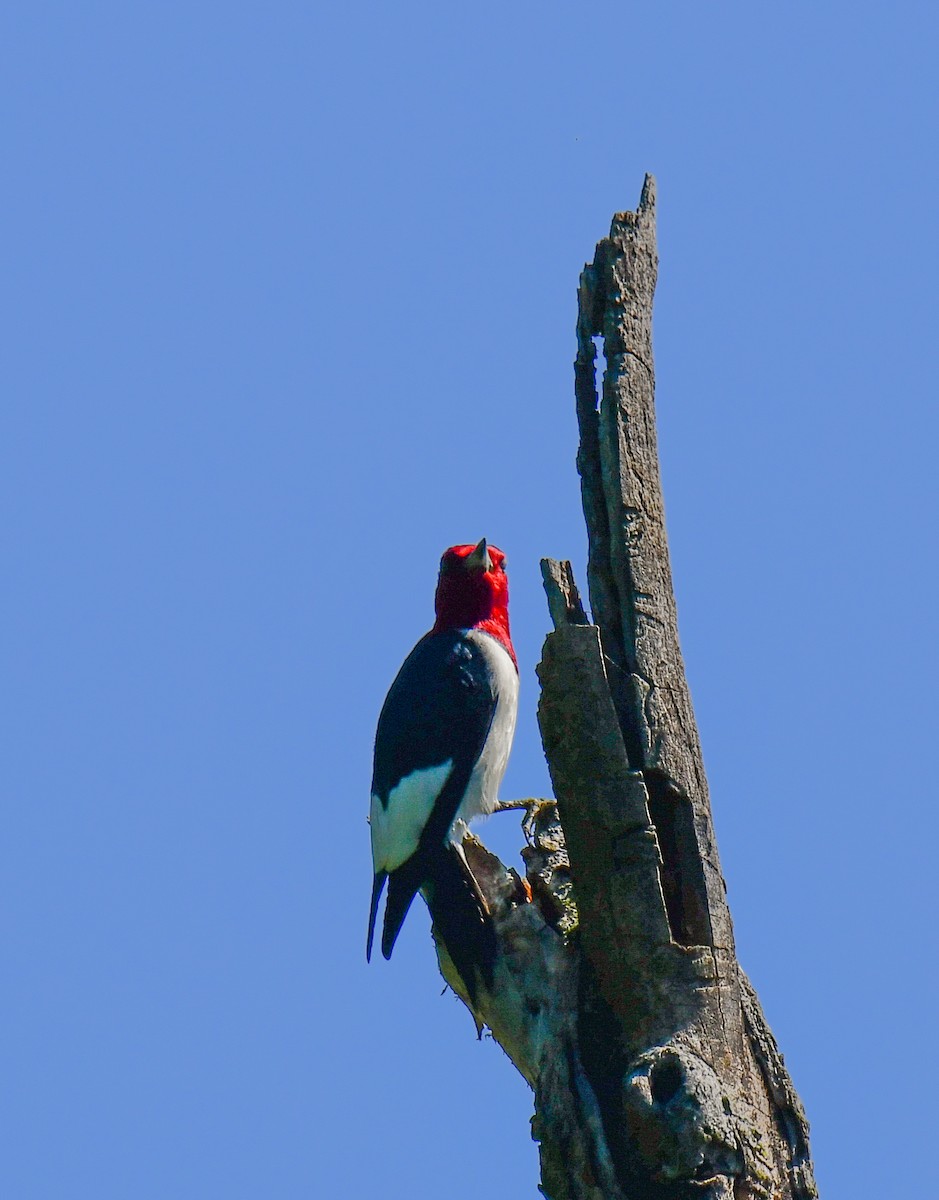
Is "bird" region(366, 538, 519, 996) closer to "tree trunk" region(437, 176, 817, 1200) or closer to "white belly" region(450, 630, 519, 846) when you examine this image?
"white belly" region(450, 630, 519, 846)

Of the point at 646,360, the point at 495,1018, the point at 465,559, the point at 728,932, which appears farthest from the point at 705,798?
the point at 465,559

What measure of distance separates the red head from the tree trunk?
78.8 inches

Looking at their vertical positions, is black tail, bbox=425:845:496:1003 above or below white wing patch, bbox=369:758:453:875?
below

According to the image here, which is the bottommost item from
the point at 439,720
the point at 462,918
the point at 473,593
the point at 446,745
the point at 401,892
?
the point at 462,918

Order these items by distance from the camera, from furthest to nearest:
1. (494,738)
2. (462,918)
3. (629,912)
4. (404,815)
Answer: (494,738) < (404,815) < (462,918) < (629,912)

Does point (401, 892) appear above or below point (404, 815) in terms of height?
below

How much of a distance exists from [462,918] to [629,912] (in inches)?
38.6

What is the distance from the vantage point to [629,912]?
11.5 feet

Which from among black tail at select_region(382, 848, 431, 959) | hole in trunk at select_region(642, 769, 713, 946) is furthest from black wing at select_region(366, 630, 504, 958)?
hole in trunk at select_region(642, 769, 713, 946)

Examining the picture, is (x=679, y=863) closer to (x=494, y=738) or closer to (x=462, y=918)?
(x=462, y=918)

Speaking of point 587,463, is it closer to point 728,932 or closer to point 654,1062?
point 728,932

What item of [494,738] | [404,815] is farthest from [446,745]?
[404,815]

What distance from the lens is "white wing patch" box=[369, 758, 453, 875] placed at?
4.88 m

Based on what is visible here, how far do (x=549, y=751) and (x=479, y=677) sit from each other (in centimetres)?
181
